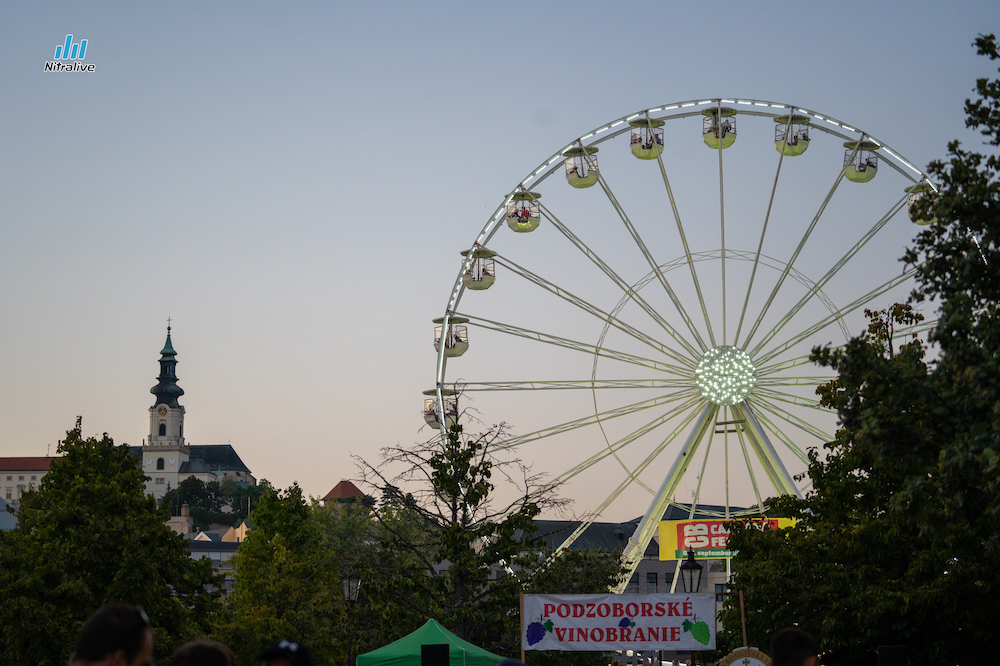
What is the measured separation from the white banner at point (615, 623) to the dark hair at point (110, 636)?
12.8 meters

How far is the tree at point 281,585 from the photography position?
41219mm

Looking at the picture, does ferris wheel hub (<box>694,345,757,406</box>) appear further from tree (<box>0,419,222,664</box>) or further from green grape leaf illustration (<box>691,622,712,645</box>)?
tree (<box>0,419,222,664</box>)

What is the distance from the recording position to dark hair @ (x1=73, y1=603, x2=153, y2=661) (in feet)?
15.9

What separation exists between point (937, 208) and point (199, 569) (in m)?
25.1

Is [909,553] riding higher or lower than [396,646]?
higher

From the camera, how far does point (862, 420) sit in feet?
45.4

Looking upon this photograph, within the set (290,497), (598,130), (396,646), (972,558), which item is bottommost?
(396,646)

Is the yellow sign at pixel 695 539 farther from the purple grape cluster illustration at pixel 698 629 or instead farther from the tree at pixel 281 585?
the purple grape cluster illustration at pixel 698 629

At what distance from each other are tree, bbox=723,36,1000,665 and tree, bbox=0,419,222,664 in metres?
14.8

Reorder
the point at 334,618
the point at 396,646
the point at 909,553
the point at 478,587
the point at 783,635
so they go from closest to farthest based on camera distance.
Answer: the point at 783,635, the point at 396,646, the point at 909,553, the point at 478,587, the point at 334,618

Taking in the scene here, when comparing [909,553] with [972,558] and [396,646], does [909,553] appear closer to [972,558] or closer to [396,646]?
[972,558]

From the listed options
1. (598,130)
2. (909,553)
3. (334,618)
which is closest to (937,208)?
(909,553)

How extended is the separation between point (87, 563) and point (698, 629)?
18.8 metres

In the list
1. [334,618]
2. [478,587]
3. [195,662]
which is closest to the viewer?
[195,662]
